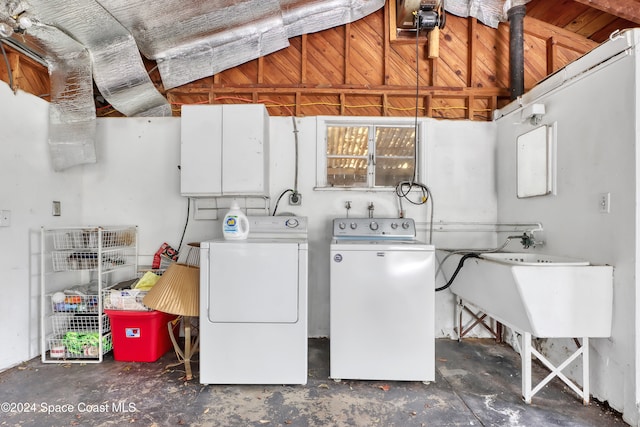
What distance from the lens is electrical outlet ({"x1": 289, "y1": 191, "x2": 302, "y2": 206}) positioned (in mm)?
3010

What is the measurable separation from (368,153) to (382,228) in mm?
823

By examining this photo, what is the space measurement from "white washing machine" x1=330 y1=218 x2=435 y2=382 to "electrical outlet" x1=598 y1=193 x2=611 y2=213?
3.08ft

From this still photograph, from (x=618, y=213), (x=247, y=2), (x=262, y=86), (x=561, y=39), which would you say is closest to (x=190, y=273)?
(x=262, y=86)

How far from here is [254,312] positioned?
212cm

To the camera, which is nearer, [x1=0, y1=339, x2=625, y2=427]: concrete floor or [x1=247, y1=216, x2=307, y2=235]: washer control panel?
[x1=0, y1=339, x2=625, y2=427]: concrete floor

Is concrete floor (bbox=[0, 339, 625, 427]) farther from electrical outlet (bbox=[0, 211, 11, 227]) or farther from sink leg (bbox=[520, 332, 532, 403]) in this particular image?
electrical outlet (bbox=[0, 211, 11, 227])

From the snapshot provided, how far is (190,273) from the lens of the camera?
2.38m

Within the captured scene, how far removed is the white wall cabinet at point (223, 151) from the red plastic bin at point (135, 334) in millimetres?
968

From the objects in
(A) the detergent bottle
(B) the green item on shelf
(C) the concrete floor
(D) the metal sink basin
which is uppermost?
(A) the detergent bottle

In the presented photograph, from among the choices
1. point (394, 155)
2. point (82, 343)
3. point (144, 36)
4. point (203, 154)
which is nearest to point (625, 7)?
point (394, 155)

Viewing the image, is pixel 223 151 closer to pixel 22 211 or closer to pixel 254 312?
pixel 254 312

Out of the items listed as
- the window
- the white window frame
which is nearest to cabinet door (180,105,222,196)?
the white window frame

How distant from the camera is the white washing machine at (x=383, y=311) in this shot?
2.15 metres

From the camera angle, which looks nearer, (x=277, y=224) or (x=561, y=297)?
(x=561, y=297)
